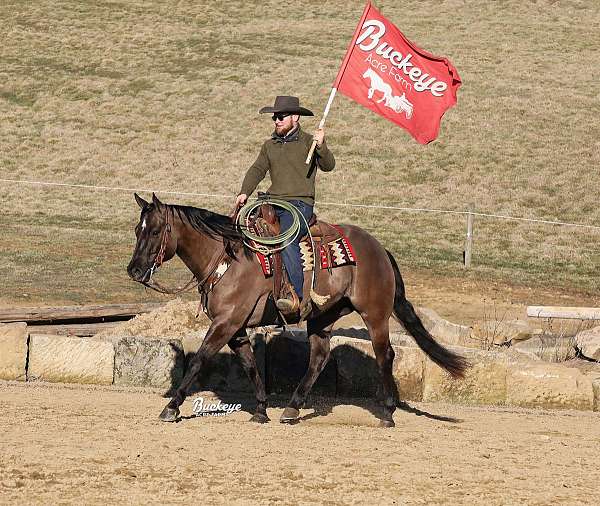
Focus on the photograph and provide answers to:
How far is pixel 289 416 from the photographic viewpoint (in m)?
10.9

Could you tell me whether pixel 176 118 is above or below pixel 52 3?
below

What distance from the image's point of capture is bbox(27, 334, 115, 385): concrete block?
1256 cm

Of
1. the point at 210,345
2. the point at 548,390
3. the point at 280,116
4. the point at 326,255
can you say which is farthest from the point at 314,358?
the point at 548,390

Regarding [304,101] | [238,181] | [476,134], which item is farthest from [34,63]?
[476,134]

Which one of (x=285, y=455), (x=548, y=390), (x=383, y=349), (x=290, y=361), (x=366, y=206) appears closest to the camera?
(x=285, y=455)

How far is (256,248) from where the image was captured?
35.7ft

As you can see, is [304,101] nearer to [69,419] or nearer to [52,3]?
[52,3]

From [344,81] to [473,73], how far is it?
1301 inches

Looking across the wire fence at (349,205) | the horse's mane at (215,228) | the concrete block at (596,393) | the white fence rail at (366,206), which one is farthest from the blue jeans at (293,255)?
the wire fence at (349,205)

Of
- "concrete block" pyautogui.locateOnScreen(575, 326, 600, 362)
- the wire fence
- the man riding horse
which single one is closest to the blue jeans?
the man riding horse

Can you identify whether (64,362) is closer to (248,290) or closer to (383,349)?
(248,290)

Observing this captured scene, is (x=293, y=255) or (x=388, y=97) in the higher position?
(x=388, y=97)

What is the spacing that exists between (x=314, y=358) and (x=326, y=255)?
110 cm

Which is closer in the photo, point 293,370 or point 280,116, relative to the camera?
point 280,116
